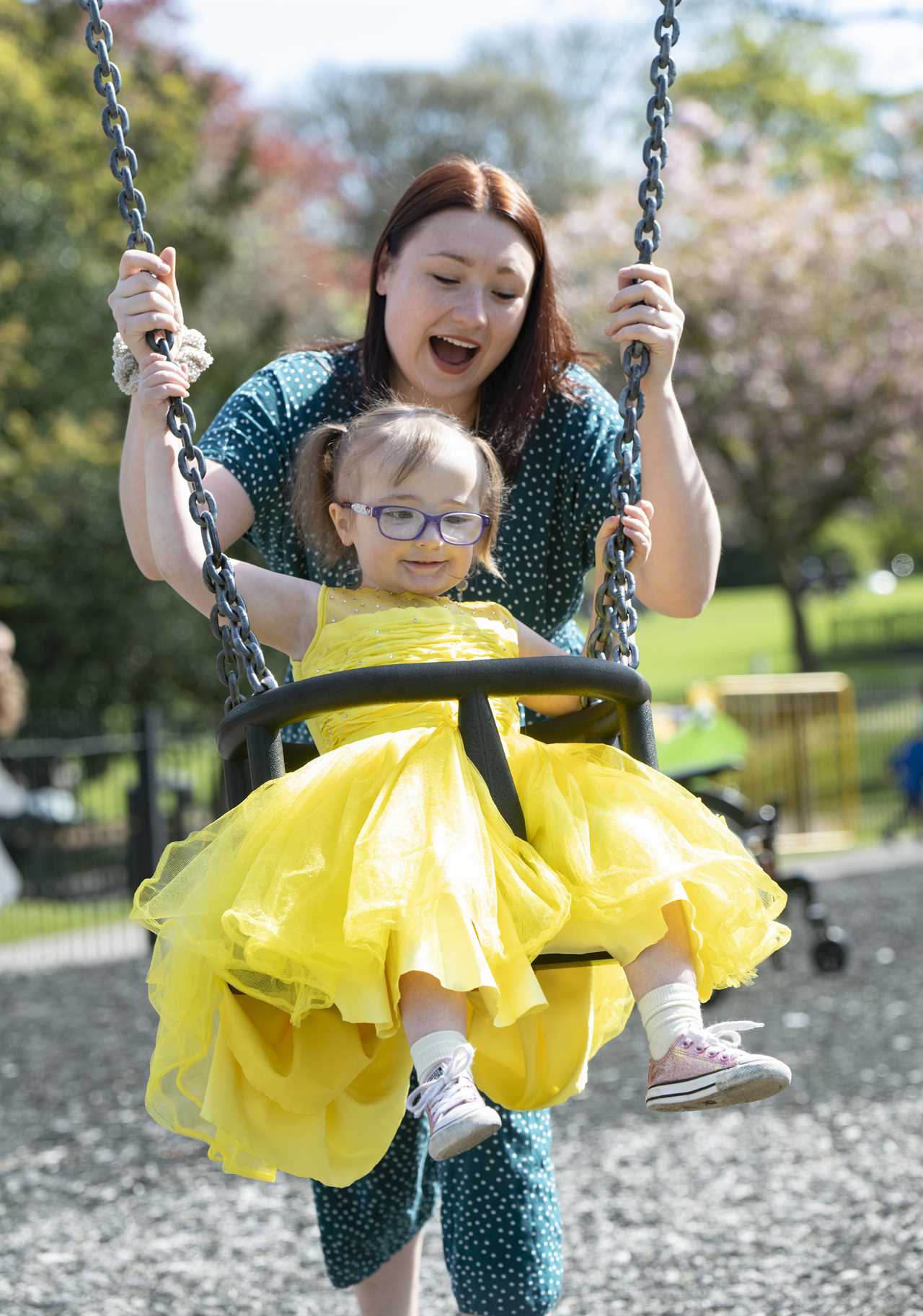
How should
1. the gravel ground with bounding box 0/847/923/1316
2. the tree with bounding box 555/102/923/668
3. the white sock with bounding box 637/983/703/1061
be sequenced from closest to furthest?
1. the white sock with bounding box 637/983/703/1061
2. the gravel ground with bounding box 0/847/923/1316
3. the tree with bounding box 555/102/923/668

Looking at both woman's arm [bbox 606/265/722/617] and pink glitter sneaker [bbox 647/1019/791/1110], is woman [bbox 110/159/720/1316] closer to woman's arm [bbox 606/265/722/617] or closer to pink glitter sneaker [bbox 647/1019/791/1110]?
woman's arm [bbox 606/265/722/617]

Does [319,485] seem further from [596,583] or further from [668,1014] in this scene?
[668,1014]

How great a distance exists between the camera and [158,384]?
2.19 m

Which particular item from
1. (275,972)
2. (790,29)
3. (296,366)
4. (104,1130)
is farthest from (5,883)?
(790,29)

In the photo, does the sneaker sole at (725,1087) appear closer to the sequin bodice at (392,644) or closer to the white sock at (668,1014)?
the white sock at (668,1014)

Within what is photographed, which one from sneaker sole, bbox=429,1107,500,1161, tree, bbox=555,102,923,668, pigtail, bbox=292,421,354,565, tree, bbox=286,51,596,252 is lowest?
sneaker sole, bbox=429,1107,500,1161

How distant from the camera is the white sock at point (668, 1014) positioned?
6.30 feet

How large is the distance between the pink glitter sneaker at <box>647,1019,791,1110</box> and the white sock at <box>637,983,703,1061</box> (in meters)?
0.01

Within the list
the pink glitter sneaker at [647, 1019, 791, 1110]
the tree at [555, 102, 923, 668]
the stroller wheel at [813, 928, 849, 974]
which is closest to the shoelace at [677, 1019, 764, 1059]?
the pink glitter sneaker at [647, 1019, 791, 1110]

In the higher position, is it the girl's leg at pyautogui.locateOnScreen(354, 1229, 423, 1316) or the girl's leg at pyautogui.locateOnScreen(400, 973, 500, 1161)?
the girl's leg at pyautogui.locateOnScreen(400, 973, 500, 1161)

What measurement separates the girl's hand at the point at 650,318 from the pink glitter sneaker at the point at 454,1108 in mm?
988

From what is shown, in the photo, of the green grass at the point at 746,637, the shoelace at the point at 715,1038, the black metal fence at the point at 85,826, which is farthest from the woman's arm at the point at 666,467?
the green grass at the point at 746,637

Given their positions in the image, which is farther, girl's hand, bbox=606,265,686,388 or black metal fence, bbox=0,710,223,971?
black metal fence, bbox=0,710,223,971

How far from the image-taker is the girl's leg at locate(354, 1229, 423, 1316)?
2719 millimetres
